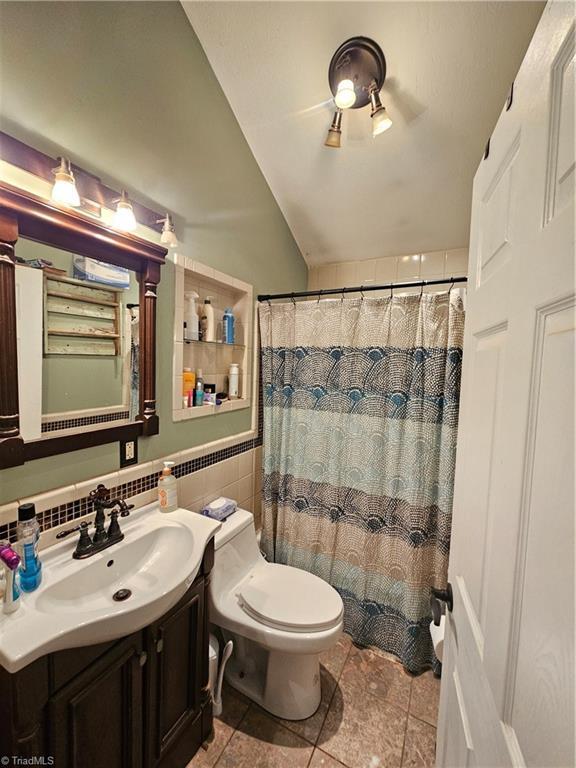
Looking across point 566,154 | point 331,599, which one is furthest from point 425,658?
point 566,154

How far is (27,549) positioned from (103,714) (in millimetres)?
501

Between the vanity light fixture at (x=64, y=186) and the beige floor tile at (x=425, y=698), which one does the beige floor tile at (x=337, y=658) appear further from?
the vanity light fixture at (x=64, y=186)

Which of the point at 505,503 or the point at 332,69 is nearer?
the point at 505,503

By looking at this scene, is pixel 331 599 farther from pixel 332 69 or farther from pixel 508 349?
pixel 332 69

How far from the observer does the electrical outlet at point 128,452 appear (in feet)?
4.16

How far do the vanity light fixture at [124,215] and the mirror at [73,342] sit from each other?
0.53 ft

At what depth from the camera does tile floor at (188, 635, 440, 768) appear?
1204 millimetres

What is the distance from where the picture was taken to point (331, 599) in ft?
4.57

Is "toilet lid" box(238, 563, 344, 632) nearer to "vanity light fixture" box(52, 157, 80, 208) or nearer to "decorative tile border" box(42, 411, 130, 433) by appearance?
"decorative tile border" box(42, 411, 130, 433)

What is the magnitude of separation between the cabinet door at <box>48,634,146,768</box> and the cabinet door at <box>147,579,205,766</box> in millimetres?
53

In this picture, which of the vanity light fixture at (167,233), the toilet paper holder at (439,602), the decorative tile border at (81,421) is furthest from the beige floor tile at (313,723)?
the vanity light fixture at (167,233)

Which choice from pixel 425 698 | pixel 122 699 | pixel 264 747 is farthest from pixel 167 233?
pixel 425 698

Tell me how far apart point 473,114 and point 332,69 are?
64 cm

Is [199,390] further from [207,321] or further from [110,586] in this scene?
[110,586]
